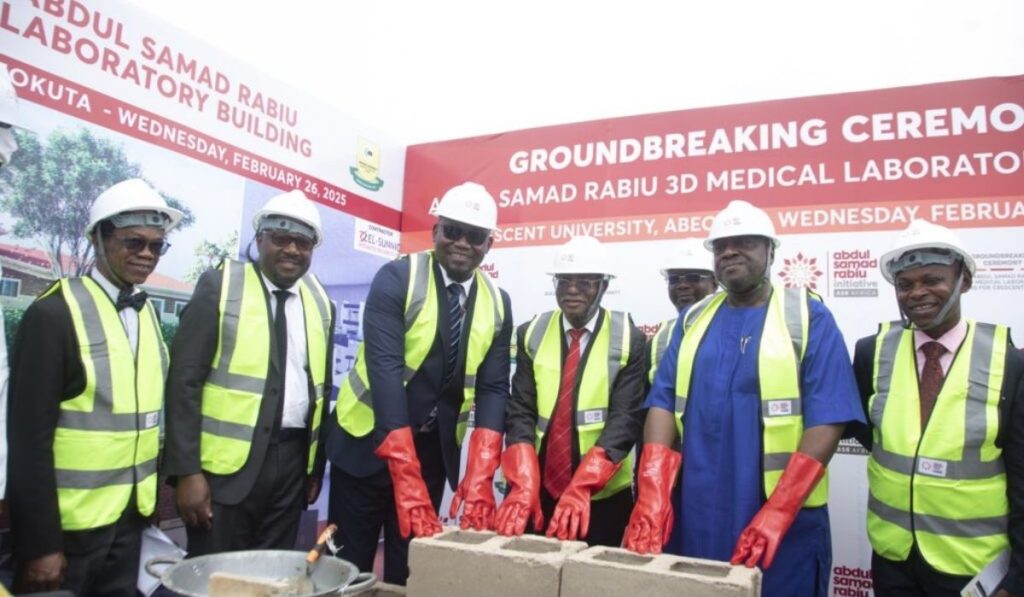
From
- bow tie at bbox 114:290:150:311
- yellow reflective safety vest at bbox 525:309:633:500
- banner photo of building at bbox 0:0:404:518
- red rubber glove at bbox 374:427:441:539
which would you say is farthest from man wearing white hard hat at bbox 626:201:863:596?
banner photo of building at bbox 0:0:404:518

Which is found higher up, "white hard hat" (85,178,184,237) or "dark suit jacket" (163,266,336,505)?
"white hard hat" (85,178,184,237)

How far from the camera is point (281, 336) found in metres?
2.71

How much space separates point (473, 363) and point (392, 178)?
2.82m

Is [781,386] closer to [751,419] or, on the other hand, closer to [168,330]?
[751,419]

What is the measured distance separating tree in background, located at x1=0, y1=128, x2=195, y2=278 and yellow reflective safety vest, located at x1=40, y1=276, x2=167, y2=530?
989mm

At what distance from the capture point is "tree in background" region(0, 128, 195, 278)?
2.98 m

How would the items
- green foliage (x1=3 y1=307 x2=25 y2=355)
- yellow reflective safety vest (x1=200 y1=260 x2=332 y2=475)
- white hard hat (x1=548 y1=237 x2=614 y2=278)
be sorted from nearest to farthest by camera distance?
1. yellow reflective safety vest (x1=200 y1=260 x2=332 y2=475)
2. green foliage (x1=3 y1=307 x2=25 y2=355)
3. white hard hat (x1=548 y1=237 x2=614 y2=278)

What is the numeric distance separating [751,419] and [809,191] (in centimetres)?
228

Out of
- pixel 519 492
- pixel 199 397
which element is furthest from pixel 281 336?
pixel 519 492

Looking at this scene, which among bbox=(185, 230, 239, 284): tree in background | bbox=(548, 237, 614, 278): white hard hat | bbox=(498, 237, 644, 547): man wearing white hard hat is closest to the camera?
bbox=(498, 237, 644, 547): man wearing white hard hat

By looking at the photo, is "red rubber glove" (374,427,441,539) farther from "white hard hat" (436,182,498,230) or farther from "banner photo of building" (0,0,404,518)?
"banner photo of building" (0,0,404,518)

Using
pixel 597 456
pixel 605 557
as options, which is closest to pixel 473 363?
pixel 597 456

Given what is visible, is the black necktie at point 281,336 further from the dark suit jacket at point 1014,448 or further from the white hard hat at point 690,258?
the dark suit jacket at point 1014,448

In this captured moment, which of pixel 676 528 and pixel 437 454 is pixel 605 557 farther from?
pixel 437 454
